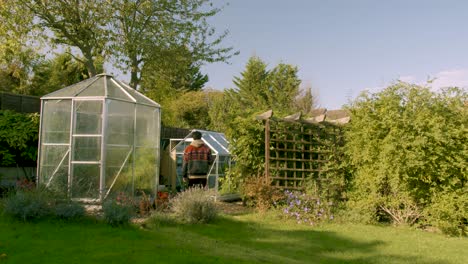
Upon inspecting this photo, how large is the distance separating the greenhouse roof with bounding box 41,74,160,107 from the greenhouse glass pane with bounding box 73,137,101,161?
953mm

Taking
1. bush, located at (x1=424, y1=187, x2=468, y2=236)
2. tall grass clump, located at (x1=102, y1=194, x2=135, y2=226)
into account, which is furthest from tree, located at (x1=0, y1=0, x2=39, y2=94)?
bush, located at (x1=424, y1=187, x2=468, y2=236)

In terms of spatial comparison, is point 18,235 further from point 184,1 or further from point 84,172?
point 184,1

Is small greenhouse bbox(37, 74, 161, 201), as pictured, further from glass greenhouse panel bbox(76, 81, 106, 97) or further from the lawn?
the lawn

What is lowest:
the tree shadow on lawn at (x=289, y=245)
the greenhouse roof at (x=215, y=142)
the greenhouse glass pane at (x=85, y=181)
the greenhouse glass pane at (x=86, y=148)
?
the tree shadow on lawn at (x=289, y=245)

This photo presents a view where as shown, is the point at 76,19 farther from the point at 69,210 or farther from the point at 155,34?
the point at 69,210

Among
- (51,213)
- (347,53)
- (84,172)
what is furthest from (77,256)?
(347,53)

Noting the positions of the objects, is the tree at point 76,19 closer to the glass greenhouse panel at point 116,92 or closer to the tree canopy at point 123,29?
the tree canopy at point 123,29

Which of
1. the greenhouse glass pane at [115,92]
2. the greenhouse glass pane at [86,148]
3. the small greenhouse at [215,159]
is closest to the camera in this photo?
the greenhouse glass pane at [86,148]

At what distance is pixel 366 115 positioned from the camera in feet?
33.7

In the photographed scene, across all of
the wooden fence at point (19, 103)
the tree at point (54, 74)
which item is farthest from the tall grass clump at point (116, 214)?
the tree at point (54, 74)

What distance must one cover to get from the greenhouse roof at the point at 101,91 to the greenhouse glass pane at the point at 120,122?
17 centimetres

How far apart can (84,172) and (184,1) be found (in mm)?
8918

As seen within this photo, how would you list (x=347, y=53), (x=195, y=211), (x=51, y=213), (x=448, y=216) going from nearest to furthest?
(x=51, y=213), (x=195, y=211), (x=448, y=216), (x=347, y=53)

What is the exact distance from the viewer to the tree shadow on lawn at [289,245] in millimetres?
6361
